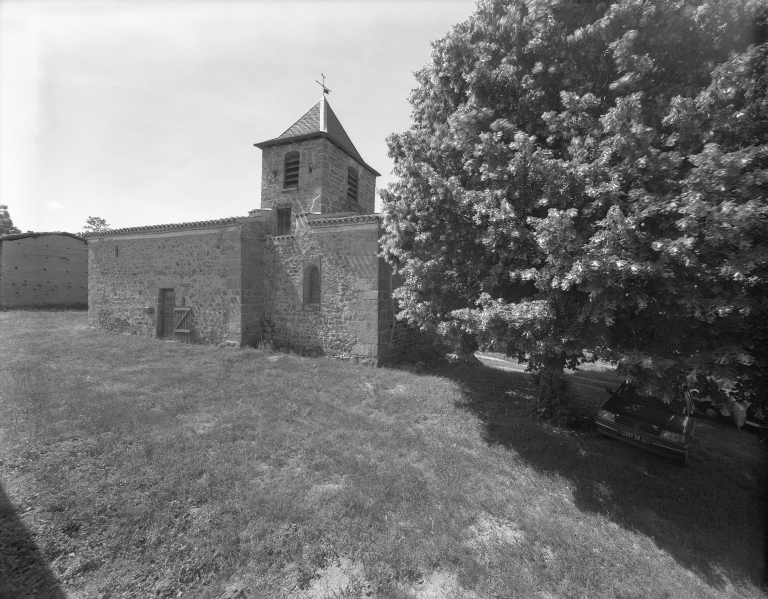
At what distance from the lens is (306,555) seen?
3.64 metres

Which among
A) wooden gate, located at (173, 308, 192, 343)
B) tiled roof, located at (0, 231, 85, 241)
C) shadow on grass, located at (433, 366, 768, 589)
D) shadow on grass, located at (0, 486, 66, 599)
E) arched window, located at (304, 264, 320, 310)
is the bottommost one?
shadow on grass, located at (433, 366, 768, 589)

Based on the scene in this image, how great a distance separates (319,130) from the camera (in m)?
16.2

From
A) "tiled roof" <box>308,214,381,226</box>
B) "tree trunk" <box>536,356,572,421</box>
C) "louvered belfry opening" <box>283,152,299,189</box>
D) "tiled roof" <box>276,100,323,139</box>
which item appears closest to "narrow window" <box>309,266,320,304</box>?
"tiled roof" <box>308,214,381,226</box>

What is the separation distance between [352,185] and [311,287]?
26.2ft

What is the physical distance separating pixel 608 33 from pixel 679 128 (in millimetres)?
1791

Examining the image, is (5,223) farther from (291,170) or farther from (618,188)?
(618,188)

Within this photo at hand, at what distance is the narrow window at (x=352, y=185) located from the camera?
17892 millimetres

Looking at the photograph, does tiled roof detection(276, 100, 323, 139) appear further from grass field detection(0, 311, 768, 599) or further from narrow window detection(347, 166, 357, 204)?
grass field detection(0, 311, 768, 599)

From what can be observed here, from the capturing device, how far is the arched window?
1254 centimetres

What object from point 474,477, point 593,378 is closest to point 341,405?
point 474,477

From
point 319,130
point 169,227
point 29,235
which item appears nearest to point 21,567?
point 169,227

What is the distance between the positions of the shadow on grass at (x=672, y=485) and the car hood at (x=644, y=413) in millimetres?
695

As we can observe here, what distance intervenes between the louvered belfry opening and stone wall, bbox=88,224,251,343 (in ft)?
16.0

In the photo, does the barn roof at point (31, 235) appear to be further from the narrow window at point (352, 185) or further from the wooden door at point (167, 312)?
the narrow window at point (352, 185)
